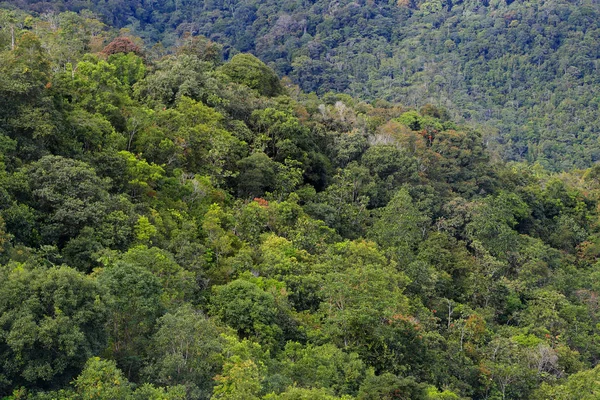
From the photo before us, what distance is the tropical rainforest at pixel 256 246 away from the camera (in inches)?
595

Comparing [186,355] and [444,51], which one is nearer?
[186,355]

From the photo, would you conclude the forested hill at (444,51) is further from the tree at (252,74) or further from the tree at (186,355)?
the tree at (186,355)

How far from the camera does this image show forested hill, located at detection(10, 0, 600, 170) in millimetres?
86562

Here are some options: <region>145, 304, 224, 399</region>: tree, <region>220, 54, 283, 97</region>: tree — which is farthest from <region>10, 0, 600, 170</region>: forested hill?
<region>145, 304, 224, 399</region>: tree

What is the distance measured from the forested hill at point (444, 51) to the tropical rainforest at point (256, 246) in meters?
35.0

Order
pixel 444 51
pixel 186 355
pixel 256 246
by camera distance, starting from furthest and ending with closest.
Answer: pixel 444 51 < pixel 256 246 < pixel 186 355

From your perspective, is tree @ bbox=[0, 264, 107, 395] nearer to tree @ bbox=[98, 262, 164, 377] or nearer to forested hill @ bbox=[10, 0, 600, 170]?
tree @ bbox=[98, 262, 164, 377]

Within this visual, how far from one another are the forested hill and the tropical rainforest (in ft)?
115

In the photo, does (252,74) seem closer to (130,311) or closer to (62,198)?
(62,198)

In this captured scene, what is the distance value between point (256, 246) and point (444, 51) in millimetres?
86686

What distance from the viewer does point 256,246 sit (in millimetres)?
25391

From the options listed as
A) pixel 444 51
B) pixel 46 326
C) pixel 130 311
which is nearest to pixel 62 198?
pixel 130 311

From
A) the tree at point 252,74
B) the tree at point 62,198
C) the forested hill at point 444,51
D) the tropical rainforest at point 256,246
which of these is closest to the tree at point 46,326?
the tropical rainforest at point 256,246

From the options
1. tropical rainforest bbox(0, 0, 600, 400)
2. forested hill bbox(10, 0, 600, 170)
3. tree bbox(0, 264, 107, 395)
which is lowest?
forested hill bbox(10, 0, 600, 170)
